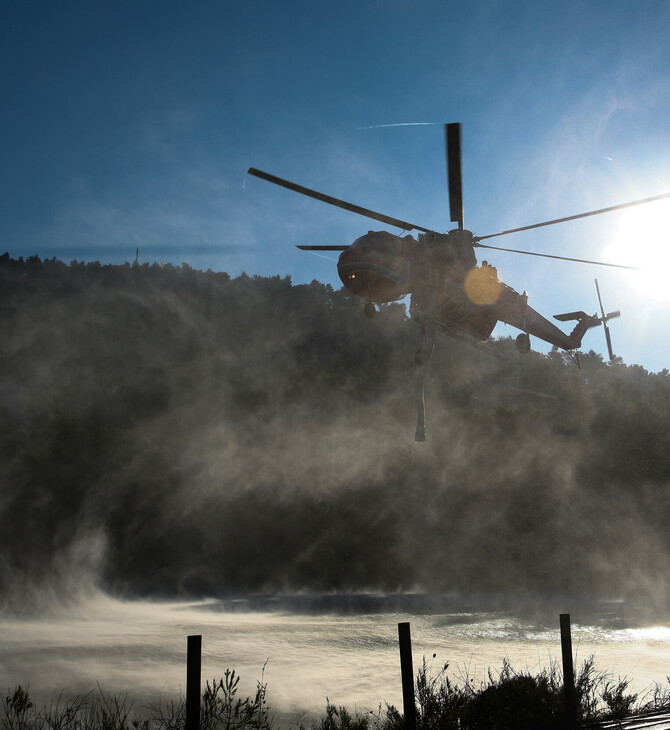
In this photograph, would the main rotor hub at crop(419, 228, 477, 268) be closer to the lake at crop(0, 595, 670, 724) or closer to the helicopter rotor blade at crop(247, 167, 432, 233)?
the helicopter rotor blade at crop(247, 167, 432, 233)

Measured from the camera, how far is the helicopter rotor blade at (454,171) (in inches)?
639

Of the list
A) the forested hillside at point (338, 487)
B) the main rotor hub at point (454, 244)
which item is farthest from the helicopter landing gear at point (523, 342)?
the forested hillside at point (338, 487)

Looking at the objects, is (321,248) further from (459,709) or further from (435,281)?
(459,709)

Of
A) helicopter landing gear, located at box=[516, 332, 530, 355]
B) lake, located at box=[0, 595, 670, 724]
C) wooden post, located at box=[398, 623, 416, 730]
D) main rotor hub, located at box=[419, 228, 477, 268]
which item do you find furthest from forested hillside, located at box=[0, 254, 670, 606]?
wooden post, located at box=[398, 623, 416, 730]

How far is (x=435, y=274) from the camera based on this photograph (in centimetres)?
1877

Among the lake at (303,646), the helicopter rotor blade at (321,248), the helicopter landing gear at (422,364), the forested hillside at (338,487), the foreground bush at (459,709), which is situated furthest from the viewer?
the forested hillside at (338,487)

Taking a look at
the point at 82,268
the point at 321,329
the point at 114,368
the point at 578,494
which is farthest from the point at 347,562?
the point at 82,268

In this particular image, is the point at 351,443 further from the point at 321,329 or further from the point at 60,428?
the point at 321,329

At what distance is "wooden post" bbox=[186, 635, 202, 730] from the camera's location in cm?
1080

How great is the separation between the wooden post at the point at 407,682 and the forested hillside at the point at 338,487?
5778cm

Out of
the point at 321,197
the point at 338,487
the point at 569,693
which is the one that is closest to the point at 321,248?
the point at 321,197

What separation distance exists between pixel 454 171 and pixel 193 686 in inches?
556

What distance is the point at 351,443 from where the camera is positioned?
8738 cm

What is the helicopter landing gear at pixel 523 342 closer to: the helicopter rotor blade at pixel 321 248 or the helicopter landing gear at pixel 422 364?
the helicopter landing gear at pixel 422 364
